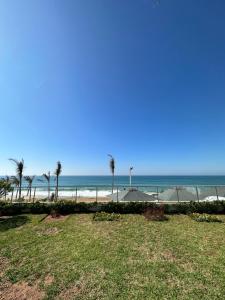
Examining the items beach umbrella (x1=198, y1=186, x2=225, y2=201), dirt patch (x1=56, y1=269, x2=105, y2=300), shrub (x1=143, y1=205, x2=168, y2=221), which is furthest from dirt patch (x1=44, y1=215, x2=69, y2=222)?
beach umbrella (x1=198, y1=186, x2=225, y2=201)

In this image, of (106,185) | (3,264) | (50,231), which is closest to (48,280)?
(3,264)

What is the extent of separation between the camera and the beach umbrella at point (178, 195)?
46.0 ft

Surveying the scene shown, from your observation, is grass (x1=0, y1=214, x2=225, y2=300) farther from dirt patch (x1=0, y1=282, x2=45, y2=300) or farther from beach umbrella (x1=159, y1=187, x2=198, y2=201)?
beach umbrella (x1=159, y1=187, x2=198, y2=201)

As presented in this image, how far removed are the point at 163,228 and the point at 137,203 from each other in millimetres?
3731

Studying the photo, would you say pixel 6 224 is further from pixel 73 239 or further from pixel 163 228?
pixel 163 228

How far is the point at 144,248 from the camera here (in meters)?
6.43

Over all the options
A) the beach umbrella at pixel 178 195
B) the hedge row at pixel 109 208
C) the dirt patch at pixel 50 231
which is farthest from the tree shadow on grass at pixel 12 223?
the beach umbrella at pixel 178 195

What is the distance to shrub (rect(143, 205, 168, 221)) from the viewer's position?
1057 centimetres

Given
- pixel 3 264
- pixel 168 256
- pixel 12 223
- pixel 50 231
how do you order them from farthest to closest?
1. pixel 12 223
2. pixel 50 231
3. pixel 168 256
4. pixel 3 264

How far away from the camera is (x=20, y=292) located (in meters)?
4.10

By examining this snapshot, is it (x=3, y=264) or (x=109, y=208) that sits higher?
(x=109, y=208)

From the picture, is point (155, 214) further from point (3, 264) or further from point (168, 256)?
point (3, 264)

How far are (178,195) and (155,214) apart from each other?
416 cm

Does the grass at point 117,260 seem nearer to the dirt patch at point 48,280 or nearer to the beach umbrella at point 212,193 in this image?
the dirt patch at point 48,280
